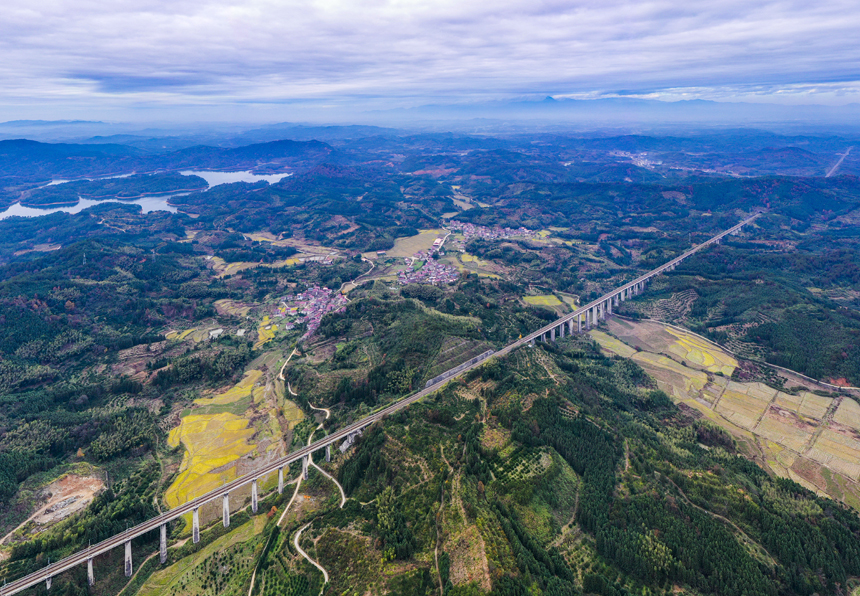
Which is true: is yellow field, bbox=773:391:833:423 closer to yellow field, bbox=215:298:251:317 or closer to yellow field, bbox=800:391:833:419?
yellow field, bbox=800:391:833:419

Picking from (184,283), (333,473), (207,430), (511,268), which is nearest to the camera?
(333,473)

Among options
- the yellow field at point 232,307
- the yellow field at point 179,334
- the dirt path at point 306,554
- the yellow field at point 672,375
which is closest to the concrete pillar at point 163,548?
the dirt path at point 306,554

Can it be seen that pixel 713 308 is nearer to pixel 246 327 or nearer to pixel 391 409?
A: pixel 391 409

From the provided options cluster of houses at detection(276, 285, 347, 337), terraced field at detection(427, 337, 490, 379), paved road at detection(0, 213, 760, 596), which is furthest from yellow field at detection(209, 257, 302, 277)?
paved road at detection(0, 213, 760, 596)

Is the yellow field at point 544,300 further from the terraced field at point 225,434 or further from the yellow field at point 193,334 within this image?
the yellow field at point 193,334

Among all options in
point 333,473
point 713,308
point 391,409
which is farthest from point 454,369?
point 713,308

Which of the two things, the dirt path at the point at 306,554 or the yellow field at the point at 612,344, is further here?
the yellow field at the point at 612,344
